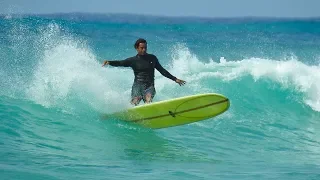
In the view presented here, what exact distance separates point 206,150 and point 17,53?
17.6 meters

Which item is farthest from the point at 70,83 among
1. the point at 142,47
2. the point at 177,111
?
the point at 177,111

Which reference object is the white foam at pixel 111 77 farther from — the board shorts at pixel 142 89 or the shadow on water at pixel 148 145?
the board shorts at pixel 142 89

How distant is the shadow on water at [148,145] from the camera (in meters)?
8.80

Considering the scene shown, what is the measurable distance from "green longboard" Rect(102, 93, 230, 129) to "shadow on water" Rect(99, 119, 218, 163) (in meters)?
0.15

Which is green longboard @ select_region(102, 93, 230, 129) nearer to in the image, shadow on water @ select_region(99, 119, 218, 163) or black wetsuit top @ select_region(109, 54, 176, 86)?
shadow on water @ select_region(99, 119, 218, 163)

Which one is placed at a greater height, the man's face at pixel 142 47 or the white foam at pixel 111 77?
the man's face at pixel 142 47

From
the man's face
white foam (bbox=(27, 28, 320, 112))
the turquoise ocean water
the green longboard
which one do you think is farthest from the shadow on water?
the man's face

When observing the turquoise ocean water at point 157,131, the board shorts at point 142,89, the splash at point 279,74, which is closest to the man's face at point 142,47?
the board shorts at point 142,89

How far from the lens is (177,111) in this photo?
9883mm

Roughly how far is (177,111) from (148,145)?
2.36 feet

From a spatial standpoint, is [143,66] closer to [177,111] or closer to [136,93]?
[136,93]

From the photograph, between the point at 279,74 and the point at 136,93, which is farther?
the point at 279,74

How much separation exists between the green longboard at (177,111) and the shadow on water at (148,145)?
0.15m

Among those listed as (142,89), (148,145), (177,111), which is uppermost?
(142,89)
